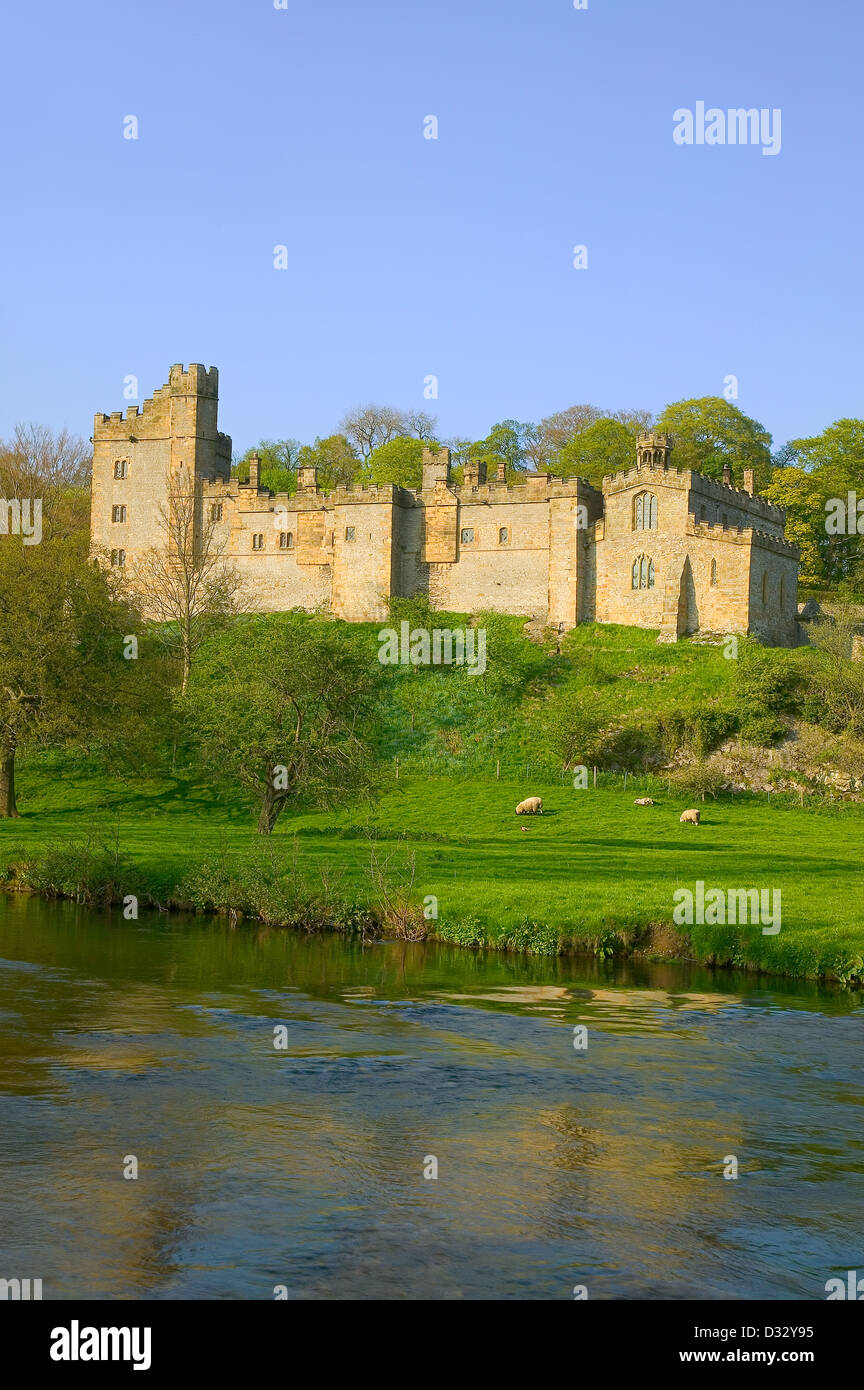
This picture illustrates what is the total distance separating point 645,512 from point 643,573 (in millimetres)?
2983

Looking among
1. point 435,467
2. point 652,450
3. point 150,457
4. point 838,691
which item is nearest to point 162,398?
point 150,457

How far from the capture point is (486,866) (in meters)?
33.7

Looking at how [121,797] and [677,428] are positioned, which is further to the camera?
[677,428]

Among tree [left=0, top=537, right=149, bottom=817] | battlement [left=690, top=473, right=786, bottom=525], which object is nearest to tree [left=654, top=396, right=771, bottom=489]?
battlement [left=690, top=473, right=786, bottom=525]

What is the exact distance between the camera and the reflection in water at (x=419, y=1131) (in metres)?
12.2

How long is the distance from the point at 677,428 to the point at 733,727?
37.0 m

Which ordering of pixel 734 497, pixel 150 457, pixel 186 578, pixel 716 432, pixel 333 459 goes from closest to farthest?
pixel 186 578 → pixel 734 497 → pixel 150 457 → pixel 716 432 → pixel 333 459

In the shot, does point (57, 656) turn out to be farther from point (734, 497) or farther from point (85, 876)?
point (734, 497)

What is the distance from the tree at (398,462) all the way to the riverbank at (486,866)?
142ft

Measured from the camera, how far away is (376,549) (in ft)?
237

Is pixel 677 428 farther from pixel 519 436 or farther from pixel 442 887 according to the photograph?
pixel 442 887

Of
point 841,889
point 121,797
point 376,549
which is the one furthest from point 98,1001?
point 376,549

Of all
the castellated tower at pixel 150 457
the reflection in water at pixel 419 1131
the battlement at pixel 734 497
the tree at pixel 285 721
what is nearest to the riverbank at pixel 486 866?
the tree at pixel 285 721

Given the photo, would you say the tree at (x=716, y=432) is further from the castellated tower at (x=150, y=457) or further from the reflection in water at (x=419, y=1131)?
the reflection in water at (x=419, y=1131)
